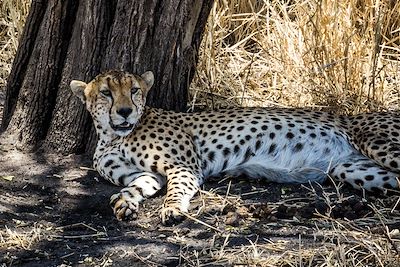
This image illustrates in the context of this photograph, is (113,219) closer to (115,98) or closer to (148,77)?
(115,98)

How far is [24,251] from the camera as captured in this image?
4.08 m

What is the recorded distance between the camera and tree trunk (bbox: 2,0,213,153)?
17.5ft

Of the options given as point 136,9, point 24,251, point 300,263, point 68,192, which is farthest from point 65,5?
point 300,263

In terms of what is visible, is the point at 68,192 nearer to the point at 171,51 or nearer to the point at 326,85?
the point at 171,51

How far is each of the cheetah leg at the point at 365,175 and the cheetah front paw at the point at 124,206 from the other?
3.77 ft

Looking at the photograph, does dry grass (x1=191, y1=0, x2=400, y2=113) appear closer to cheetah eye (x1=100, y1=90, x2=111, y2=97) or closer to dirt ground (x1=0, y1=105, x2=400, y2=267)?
cheetah eye (x1=100, y1=90, x2=111, y2=97)

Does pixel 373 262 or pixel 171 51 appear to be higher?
pixel 171 51

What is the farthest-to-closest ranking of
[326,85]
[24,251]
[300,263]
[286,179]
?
1. [326,85]
2. [286,179]
3. [24,251]
4. [300,263]

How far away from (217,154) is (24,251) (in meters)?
1.52

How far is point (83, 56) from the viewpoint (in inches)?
213

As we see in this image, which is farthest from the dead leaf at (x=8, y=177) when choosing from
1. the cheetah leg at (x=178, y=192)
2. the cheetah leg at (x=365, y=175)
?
the cheetah leg at (x=365, y=175)

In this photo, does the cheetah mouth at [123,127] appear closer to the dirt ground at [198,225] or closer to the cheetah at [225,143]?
the cheetah at [225,143]

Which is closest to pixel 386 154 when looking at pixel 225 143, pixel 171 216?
pixel 225 143

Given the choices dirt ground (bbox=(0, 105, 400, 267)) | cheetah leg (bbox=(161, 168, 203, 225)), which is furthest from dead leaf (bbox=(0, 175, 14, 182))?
cheetah leg (bbox=(161, 168, 203, 225))
